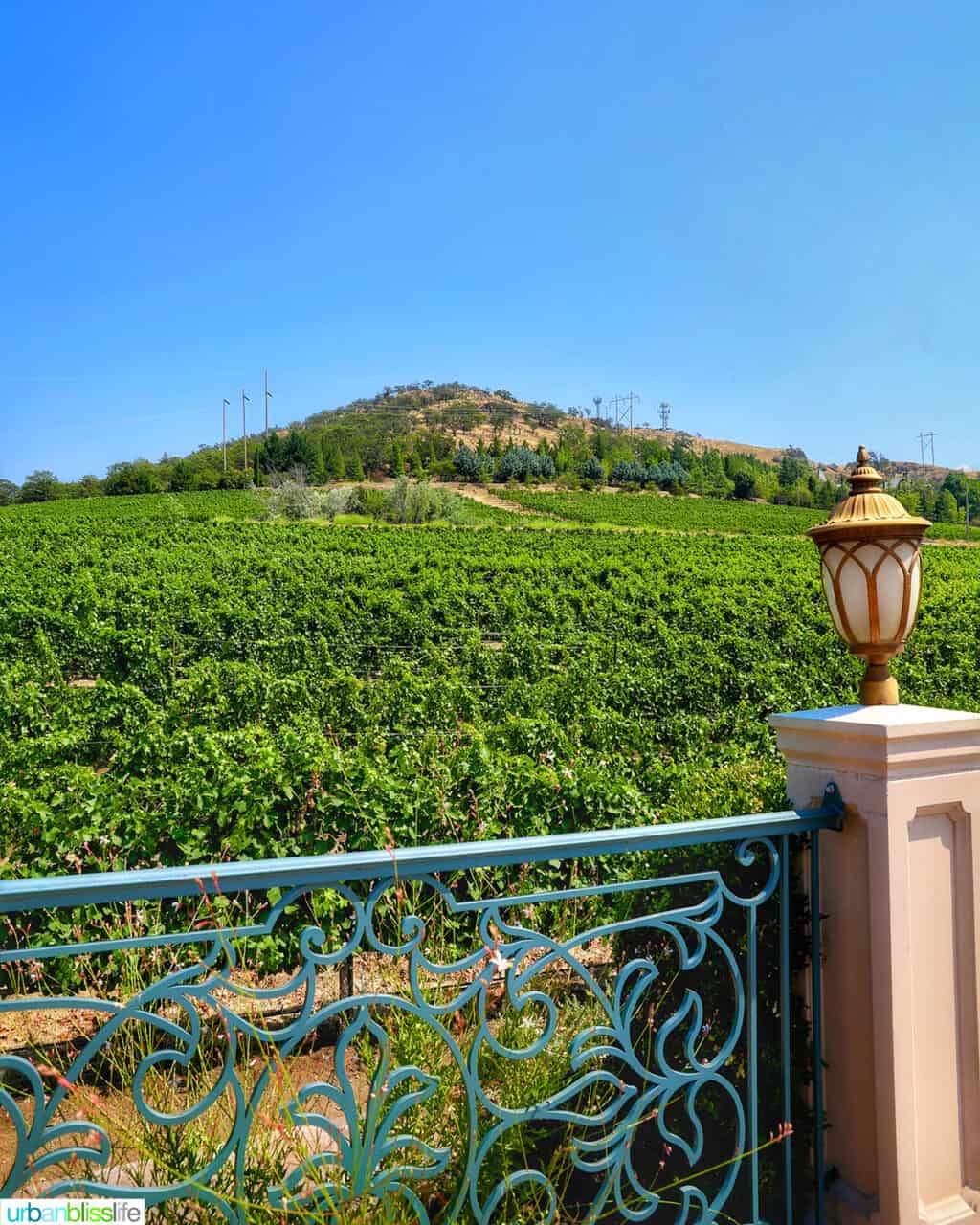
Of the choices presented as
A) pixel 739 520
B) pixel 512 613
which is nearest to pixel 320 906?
pixel 512 613

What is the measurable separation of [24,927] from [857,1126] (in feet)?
13.7

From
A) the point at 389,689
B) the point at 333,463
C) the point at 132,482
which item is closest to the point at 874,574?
the point at 389,689

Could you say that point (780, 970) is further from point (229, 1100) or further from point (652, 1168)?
point (229, 1100)

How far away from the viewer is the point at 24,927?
446 cm

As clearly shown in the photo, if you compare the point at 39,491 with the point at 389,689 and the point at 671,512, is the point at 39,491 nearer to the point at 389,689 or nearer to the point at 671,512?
the point at 671,512

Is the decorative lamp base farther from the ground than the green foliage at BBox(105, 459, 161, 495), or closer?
closer

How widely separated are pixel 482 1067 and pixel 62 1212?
1.05m

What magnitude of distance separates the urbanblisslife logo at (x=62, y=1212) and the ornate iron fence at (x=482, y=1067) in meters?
0.06

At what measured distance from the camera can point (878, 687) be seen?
2420 millimetres

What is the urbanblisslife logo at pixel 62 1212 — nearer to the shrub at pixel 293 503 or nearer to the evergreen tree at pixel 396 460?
the shrub at pixel 293 503

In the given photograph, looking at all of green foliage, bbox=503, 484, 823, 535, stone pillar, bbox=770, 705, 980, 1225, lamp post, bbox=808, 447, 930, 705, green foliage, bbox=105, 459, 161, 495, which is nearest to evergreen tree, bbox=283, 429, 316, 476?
green foliage, bbox=105, 459, 161, 495

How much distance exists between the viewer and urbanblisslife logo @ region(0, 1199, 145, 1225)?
159 centimetres

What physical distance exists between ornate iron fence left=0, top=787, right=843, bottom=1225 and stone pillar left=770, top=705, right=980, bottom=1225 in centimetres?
9

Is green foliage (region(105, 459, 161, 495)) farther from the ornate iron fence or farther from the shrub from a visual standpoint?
the ornate iron fence
